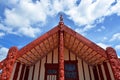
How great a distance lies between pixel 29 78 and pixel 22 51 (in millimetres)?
3178

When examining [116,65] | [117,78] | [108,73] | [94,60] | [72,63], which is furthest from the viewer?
[72,63]

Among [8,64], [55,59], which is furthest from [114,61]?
[8,64]

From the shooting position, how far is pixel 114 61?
595cm

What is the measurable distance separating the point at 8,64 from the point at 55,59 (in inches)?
161

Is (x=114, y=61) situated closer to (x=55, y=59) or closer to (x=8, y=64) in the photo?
(x=55, y=59)

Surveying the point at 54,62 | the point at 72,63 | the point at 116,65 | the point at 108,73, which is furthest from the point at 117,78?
the point at 54,62

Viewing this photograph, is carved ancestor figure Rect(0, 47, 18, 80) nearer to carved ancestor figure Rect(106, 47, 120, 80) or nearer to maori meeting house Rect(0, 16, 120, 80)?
maori meeting house Rect(0, 16, 120, 80)

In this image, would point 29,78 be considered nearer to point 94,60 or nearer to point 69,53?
point 69,53

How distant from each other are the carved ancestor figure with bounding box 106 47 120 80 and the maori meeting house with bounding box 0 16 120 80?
364 mm

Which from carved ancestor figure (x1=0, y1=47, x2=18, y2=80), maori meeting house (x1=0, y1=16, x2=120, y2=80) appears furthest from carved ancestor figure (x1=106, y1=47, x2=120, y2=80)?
carved ancestor figure (x1=0, y1=47, x2=18, y2=80)

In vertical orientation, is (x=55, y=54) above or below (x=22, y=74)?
above

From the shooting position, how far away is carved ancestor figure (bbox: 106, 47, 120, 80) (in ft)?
18.4

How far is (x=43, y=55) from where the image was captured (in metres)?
9.56

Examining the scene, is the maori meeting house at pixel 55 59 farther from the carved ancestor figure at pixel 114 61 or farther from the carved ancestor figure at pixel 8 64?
the carved ancestor figure at pixel 114 61
